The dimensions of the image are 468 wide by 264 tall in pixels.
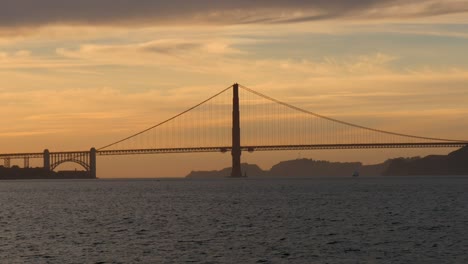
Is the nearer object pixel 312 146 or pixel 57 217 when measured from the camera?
pixel 57 217

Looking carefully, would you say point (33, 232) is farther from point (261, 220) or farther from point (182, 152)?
point (182, 152)

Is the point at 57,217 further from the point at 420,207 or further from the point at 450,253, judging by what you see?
the point at 450,253

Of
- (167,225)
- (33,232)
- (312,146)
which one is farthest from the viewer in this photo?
(312,146)

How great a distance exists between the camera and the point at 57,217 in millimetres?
73812

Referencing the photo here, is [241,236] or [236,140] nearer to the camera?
[241,236]

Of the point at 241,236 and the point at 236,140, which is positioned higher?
the point at 236,140

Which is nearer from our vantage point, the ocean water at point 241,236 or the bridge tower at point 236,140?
the ocean water at point 241,236

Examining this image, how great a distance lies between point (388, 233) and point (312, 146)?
372 ft

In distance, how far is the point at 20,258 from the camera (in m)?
43.2

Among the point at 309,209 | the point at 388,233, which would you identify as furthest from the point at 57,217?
the point at 388,233

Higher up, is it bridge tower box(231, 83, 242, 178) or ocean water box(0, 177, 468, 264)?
bridge tower box(231, 83, 242, 178)

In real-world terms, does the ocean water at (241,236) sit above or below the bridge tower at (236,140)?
below

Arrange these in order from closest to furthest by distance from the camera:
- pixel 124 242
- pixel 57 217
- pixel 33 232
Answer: pixel 124 242 → pixel 33 232 → pixel 57 217

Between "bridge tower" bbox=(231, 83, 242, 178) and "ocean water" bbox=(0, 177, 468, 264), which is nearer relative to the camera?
"ocean water" bbox=(0, 177, 468, 264)
